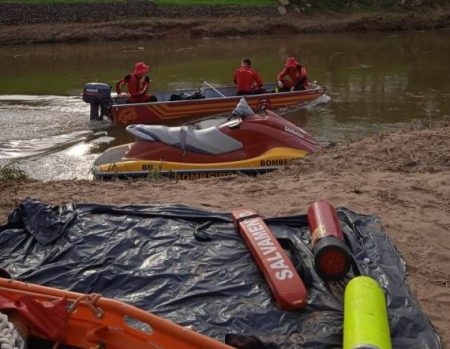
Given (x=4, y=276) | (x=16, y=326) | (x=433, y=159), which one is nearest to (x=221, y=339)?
(x=16, y=326)

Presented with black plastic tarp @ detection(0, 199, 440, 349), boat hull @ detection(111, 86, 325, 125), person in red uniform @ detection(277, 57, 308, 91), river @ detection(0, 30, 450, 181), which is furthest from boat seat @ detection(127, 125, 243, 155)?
person in red uniform @ detection(277, 57, 308, 91)

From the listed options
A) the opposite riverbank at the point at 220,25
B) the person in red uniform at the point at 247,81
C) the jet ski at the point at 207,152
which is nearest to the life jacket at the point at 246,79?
the person in red uniform at the point at 247,81

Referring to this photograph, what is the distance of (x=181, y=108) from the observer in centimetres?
1334

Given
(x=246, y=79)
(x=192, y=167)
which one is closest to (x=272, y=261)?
(x=192, y=167)

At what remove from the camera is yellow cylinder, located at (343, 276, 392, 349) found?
11.6 feet

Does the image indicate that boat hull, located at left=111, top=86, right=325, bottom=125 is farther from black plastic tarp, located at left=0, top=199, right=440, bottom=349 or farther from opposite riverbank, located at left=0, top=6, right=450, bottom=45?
opposite riverbank, located at left=0, top=6, right=450, bottom=45

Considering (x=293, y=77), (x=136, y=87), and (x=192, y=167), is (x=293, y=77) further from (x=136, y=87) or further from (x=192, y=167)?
(x=192, y=167)

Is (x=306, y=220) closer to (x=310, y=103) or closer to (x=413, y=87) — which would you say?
(x=310, y=103)

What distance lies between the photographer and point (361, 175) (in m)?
7.64

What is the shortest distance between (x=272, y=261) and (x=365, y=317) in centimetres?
105

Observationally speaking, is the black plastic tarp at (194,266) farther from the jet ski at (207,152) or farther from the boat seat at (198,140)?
the boat seat at (198,140)

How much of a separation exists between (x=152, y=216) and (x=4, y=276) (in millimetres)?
1805

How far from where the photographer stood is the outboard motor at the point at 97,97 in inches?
505

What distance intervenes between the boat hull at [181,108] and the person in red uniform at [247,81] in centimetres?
33
